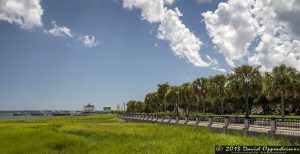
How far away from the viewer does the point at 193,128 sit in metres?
40.3

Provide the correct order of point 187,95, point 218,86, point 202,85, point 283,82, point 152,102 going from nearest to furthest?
point 283,82
point 218,86
point 202,85
point 187,95
point 152,102

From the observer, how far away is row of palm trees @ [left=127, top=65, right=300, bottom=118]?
56531 mm

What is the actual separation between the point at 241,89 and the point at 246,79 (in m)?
4.04

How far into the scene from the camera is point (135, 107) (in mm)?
187375

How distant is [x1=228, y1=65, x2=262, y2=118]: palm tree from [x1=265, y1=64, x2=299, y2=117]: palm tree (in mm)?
2682

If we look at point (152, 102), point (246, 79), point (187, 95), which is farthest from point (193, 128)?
point (152, 102)

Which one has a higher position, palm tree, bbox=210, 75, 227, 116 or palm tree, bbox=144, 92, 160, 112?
palm tree, bbox=210, 75, 227, 116

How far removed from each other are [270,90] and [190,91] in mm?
43991

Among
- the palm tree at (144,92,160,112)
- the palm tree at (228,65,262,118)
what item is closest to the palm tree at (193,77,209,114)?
the palm tree at (228,65,262,118)

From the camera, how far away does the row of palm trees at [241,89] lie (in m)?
56.5

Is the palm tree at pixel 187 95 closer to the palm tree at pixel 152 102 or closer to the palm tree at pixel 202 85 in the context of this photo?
the palm tree at pixel 202 85

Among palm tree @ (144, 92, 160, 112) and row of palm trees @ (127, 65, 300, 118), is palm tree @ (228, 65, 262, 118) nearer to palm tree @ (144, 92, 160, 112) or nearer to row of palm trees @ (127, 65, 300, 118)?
row of palm trees @ (127, 65, 300, 118)

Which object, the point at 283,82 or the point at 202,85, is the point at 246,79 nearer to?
the point at 283,82

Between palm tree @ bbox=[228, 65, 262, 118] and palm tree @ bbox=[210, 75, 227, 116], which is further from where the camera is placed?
palm tree @ bbox=[210, 75, 227, 116]
